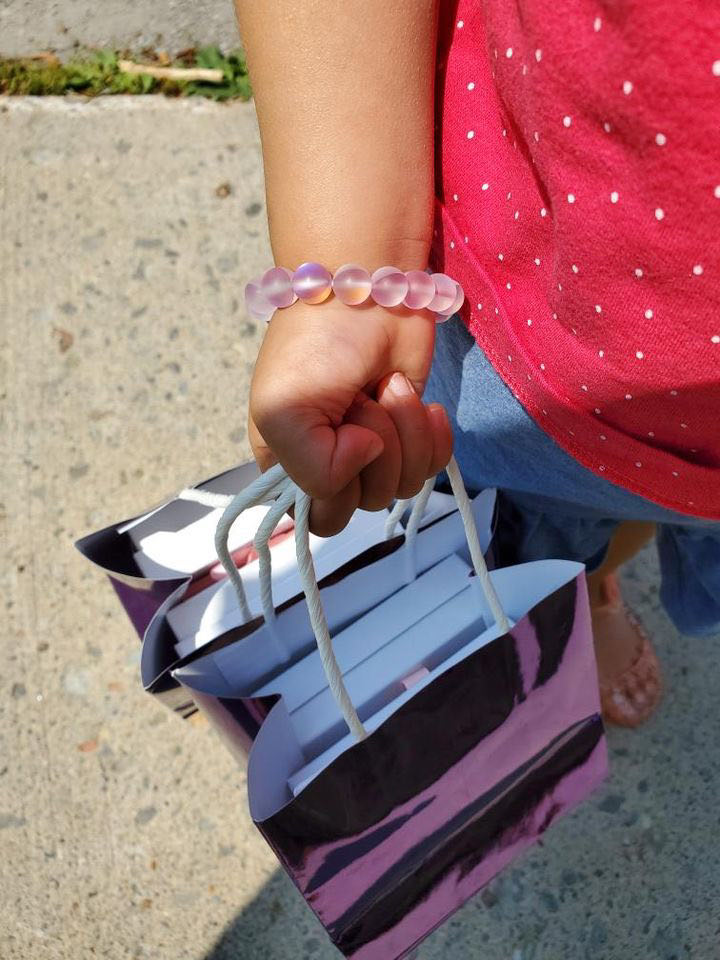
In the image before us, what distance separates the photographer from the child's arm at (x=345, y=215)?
67cm

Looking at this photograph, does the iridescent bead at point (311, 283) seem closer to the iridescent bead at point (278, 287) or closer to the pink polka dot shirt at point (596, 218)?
the iridescent bead at point (278, 287)

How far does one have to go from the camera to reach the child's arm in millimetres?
669

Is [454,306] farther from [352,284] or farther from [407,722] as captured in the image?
[407,722]

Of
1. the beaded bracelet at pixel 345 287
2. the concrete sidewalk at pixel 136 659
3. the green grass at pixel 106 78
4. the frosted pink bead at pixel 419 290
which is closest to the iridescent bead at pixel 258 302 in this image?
the beaded bracelet at pixel 345 287

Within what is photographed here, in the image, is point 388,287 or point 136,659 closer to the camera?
point 388,287

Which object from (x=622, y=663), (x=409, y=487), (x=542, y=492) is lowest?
(x=622, y=663)

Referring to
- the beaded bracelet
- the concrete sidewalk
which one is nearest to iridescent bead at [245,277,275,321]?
the beaded bracelet

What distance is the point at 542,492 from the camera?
0.92m

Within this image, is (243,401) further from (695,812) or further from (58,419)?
(695,812)

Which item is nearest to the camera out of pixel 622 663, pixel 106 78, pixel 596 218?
pixel 596 218

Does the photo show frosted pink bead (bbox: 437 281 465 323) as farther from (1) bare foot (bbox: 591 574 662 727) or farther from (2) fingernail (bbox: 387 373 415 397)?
(1) bare foot (bbox: 591 574 662 727)

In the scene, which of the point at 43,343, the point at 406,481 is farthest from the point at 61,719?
the point at 406,481

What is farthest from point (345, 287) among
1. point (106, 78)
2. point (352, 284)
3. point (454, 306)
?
point (106, 78)

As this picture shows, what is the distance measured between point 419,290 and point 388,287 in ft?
0.10
